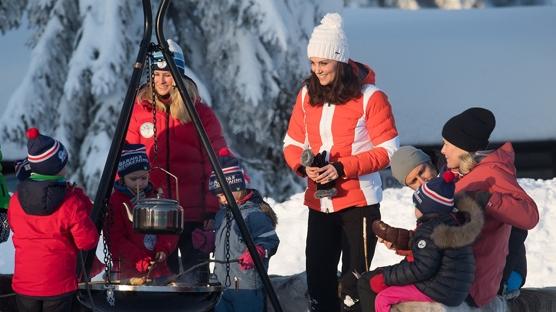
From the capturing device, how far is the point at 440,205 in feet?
15.5

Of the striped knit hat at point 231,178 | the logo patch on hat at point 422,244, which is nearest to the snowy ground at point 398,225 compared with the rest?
the striped knit hat at point 231,178

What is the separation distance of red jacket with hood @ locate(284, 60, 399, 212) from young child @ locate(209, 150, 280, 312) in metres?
0.35

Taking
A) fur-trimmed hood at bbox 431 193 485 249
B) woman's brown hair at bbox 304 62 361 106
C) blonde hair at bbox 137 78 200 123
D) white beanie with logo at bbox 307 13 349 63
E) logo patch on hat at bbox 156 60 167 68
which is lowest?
fur-trimmed hood at bbox 431 193 485 249

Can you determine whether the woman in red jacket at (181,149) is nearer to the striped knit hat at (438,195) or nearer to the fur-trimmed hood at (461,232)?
the striped knit hat at (438,195)

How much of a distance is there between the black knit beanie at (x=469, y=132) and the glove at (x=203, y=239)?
1.52 meters

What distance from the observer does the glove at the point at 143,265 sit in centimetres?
546

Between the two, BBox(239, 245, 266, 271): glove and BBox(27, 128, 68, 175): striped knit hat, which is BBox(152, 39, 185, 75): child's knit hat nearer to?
BBox(27, 128, 68, 175): striped knit hat

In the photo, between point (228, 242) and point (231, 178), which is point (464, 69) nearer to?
point (231, 178)

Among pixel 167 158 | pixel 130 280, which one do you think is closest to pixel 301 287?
pixel 167 158

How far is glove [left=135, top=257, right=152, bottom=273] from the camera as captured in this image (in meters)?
5.46

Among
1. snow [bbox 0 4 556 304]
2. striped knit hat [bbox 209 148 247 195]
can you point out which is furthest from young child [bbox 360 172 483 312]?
snow [bbox 0 4 556 304]

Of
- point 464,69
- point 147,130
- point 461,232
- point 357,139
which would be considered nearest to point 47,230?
point 147,130

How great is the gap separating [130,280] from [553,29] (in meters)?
22.0

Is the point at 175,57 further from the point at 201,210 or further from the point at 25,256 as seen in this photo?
the point at 25,256
